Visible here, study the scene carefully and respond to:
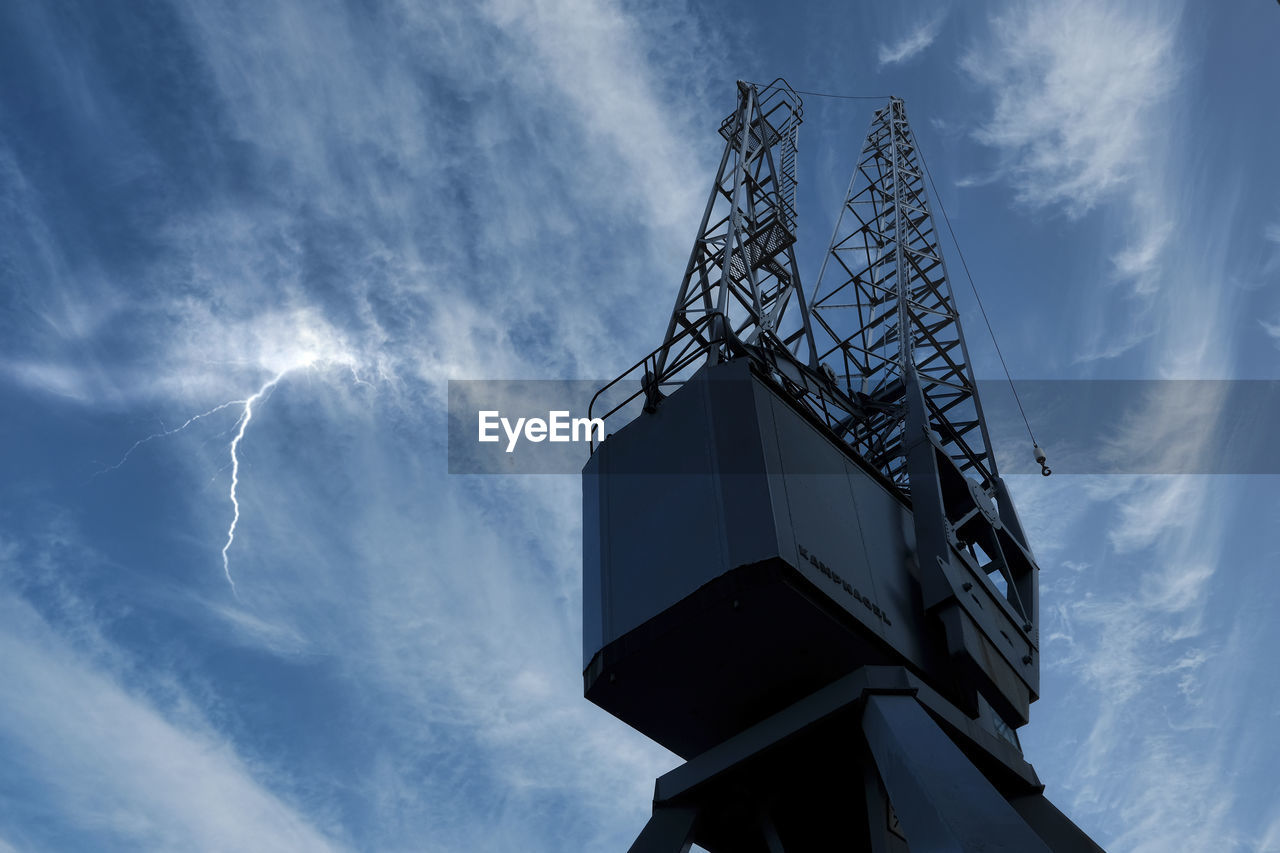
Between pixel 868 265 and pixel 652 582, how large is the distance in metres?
19.5

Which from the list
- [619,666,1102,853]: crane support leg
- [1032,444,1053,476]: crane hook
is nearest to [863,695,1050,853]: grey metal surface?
[619,666,1102,853]: crane support leg

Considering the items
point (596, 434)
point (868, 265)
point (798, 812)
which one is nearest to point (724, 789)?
point (798, 812)

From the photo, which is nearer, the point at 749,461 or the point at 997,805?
the point at 997,805

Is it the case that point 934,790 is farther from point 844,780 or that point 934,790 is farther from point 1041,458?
point 1041,458

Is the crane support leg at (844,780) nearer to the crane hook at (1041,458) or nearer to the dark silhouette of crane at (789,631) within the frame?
the dark silhouette of crane at (789,631)

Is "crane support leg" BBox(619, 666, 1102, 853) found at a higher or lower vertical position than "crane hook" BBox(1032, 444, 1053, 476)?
lower

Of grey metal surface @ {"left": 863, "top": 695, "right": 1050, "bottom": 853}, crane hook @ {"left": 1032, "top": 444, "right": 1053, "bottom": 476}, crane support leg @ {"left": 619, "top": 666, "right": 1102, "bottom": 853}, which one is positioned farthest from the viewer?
crane hook @ {"left": 1032, "top": 444, "right": 1053, "bottom": 476}

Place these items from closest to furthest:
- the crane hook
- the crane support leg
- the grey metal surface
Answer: the grey metal surface → the crane support leg → the crane hook

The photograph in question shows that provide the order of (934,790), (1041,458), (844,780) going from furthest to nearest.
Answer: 1. (1041,458)
2. (844,780)
3. (934,790)

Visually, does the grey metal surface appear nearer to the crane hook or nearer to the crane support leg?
the crane support leg

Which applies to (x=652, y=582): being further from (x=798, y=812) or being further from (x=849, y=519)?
(x=798, y=812)

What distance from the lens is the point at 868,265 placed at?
106 ft

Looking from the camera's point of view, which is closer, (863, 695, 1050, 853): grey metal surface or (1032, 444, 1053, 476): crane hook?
(863, 695, 1050, 853): grey metal surface

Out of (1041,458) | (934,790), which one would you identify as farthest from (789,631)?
(1041,458)
